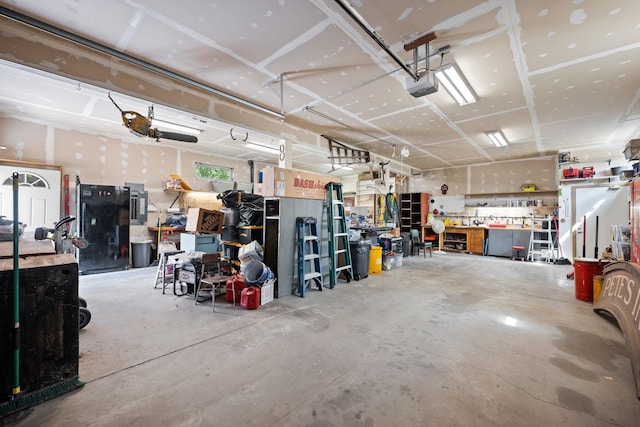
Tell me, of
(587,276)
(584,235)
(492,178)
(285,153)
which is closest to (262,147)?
(285,153)

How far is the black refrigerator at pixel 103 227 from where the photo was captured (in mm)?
5477

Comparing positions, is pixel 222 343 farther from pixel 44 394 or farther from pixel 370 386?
pixel 370 386

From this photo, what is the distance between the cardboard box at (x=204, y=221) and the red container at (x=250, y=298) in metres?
1.48

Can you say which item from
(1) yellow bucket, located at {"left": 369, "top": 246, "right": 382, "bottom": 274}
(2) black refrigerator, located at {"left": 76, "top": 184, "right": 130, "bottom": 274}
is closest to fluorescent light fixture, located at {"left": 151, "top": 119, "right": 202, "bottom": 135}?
(2) black refrigerator, located at {"left": 76, "top": 184, "right": 130, "bottom": 274}

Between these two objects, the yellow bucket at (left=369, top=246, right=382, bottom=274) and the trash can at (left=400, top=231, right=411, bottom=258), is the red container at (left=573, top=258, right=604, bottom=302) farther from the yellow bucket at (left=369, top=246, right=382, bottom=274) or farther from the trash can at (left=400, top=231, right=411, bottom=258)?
the trash can at (left=400, top=231, right=411, bottom=258)

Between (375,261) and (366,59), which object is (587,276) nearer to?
(375,261)

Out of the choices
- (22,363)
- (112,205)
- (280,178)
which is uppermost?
(280,178)

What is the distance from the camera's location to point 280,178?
14.2 feet

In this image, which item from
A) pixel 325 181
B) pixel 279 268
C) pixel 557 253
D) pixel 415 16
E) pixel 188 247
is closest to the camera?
pixel 415 16

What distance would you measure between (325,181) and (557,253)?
7.30 m

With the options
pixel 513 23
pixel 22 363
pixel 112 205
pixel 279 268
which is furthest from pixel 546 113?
pixel 112 205

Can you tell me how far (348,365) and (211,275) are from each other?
8.71 ft

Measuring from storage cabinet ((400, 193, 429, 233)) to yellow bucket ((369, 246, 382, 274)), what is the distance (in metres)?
4.98

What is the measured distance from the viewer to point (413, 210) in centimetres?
1065
